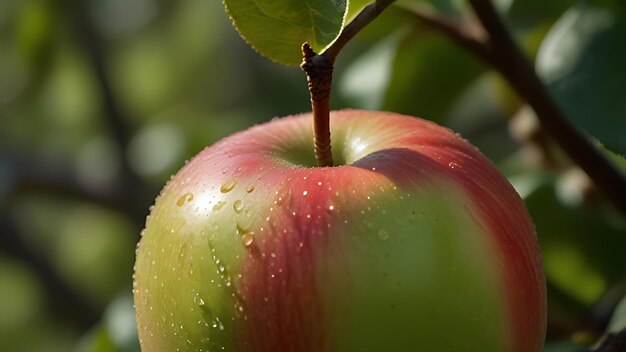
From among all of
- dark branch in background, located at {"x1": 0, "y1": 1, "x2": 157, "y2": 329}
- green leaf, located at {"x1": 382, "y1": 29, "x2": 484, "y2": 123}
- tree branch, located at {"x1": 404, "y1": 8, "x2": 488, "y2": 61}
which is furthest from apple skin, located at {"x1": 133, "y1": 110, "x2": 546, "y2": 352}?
dark branch in background, located at {"x1": 0, "y1": 1, "x2": 157, "y2": 329}

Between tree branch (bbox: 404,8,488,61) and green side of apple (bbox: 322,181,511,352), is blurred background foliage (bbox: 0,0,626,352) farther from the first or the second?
green side of apple (bbox: 322,181,511,352)

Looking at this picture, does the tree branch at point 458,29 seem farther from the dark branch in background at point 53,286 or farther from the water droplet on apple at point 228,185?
the dark branch in background at point 53,286

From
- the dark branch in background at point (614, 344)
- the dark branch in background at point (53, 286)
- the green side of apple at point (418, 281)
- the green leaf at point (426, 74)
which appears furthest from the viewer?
the dark branch in background at point (53, 286)

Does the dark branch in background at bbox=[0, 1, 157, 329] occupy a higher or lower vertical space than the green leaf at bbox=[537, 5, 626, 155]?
lower

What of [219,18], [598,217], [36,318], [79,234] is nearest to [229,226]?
[598,217]

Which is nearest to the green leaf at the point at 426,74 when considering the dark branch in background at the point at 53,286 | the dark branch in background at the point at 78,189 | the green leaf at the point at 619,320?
the green leaf at the point at 619,320

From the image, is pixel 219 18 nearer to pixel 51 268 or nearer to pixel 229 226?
pixel 51 268

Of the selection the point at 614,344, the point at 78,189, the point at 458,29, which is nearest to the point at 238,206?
the point at 614,344
